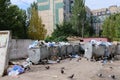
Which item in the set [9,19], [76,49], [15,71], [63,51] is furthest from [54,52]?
[9,19]

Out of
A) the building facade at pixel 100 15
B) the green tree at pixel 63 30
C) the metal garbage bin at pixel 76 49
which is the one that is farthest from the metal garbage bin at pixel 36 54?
the building facade at pixel 100 15

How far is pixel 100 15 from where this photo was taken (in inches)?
3784

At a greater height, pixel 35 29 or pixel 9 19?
pixel 9 19

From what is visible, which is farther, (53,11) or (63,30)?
(53,11)

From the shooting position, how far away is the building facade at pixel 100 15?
8932cm

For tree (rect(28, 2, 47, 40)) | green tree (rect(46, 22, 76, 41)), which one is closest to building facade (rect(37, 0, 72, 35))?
green tree (rect(46, 22, 76, 41))

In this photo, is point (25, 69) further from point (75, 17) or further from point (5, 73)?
point (75, 17)

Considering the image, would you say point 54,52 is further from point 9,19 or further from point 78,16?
point 78,16

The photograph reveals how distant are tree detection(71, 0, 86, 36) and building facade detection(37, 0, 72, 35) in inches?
211

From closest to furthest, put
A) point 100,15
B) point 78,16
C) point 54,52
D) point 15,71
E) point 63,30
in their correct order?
point 15,71
point 54,52
point 63,30
point 78,16
point 100,15

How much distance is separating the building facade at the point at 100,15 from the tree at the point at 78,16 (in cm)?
2198

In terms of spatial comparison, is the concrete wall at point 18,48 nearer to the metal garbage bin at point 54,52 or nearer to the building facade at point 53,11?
the metal garbage bin at point 54,52

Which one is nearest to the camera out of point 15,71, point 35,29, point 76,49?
point 15,71

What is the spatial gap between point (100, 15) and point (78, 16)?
33.0 metres
